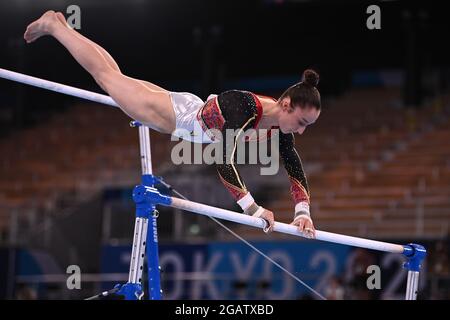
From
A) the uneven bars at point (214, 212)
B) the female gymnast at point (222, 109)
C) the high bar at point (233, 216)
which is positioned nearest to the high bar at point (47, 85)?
the high bar at point (233, 216)

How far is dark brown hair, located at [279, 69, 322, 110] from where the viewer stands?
15.1 feet

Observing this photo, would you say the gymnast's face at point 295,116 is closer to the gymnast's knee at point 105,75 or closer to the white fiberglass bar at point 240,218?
the white fiberglass bar at point 240,218

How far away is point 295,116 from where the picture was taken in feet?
15.3

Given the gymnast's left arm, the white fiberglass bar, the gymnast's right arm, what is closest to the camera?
the white fiberglass bar

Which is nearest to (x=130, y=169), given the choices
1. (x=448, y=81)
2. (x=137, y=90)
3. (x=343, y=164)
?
(x=343, y=164)

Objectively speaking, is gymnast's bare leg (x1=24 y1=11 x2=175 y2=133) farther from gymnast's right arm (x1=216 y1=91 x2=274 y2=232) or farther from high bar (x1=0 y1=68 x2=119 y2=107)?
gymnast's right arm (x1=216 y1=91 x2=274 y2=232)

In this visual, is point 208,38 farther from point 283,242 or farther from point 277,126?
point 277,126

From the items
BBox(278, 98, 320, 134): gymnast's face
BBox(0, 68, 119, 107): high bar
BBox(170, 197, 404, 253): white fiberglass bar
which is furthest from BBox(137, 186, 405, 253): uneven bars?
BBox(0, 68, 119, 107): high bar

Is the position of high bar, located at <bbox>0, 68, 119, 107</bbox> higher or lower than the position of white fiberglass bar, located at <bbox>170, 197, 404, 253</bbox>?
higher

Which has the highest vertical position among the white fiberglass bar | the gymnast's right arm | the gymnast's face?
the gymnast's face

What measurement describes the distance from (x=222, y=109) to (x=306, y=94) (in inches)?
19.4

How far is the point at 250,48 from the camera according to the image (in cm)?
1481

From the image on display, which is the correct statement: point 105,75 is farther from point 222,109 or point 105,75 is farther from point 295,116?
point 295,116

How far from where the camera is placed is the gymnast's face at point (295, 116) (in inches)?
182
